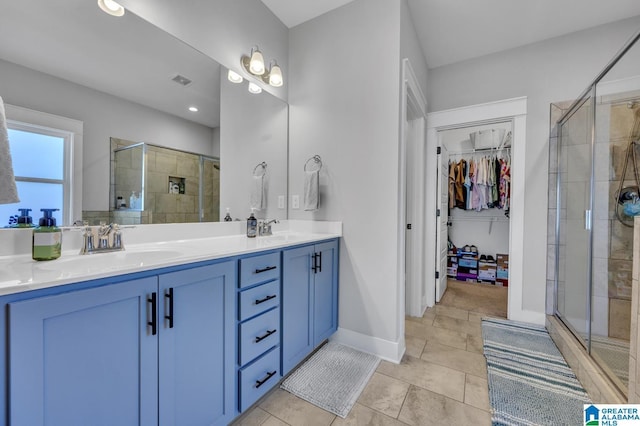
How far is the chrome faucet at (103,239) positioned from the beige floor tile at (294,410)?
1.15m

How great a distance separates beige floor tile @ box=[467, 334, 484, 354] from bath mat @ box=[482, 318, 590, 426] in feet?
0.12

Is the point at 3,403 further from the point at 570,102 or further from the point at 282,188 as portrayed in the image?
the point at 570,102

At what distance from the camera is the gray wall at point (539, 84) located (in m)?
2.33

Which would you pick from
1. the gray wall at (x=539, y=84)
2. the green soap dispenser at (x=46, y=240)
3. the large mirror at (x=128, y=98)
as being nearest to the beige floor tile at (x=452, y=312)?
the gray wall at (x=539, y=84)

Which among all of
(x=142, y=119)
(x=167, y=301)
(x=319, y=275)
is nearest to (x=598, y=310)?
(x=319, y=275)

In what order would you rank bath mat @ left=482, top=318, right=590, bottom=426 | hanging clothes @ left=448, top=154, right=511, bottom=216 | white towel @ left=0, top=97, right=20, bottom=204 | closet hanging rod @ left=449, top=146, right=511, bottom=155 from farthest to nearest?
closet hanging rod @ left=449, top=146, right=511, bottom=155 → hanging clothes @ left=448, top=154, right=511, bottom=216 → bath mat @ left=482, top=318, right=590, bottom=426 → white towel @ left=0, top=97, right=20, bottom=204

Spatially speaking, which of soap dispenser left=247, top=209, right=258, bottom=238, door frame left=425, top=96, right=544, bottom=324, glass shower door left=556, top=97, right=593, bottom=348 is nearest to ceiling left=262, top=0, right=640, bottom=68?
door frame left=425, top=96, right=544, bottom=324

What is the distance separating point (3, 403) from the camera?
665 mm

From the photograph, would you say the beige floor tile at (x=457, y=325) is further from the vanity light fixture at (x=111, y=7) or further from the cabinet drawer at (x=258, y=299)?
the vanity light fixture at (x=111, y=7)

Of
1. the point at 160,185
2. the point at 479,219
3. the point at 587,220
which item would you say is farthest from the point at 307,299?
the point at 479,219

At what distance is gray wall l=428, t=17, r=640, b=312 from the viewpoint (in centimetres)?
233

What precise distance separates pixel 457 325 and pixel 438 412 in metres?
1.25

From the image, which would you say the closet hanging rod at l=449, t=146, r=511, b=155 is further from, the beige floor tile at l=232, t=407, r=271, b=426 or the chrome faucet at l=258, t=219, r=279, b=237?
the beige floor tile at l=232, t=407, r=271, b=426

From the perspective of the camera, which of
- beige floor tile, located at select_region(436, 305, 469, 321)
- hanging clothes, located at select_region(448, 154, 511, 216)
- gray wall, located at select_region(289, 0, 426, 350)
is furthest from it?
hanging clothes, located at select_region(448, 154, 511, 216)
